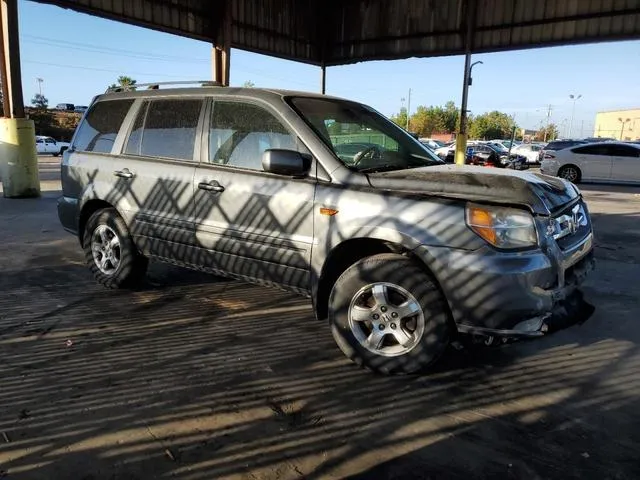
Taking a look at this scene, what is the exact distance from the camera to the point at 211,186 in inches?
158

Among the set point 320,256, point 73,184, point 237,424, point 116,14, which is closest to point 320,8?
point 116,14

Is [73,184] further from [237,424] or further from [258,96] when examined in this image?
[237,424]

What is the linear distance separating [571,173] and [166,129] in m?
17.8

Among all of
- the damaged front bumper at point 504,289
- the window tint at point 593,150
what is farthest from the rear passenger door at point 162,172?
the window tint at point 593,150

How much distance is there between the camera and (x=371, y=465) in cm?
242

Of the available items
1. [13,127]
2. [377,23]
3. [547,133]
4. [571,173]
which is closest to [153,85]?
[13,127]

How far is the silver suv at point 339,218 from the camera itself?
9.66 feet

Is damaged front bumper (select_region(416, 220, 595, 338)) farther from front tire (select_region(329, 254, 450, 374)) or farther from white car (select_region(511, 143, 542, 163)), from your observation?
white car (select_region(511, 143, 542, 163))

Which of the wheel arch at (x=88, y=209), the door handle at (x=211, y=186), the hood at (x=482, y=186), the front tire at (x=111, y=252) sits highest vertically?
the hood at (x=482, y=186)

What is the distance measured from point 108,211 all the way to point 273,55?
43.6 feet

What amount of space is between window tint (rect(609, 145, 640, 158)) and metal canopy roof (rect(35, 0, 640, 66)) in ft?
17.8

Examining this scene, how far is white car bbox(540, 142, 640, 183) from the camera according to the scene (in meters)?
17.9

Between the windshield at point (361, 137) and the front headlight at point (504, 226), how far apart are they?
959 millimetres

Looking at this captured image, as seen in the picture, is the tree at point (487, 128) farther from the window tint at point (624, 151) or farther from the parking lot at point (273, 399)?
the parking lot at point (273, 399)
